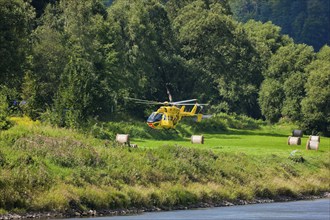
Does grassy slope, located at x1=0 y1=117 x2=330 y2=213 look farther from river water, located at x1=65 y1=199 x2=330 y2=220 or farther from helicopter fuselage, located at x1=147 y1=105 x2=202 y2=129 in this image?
helicopter fuselage, located at x1=147 y1=105 x2=202 y2=129

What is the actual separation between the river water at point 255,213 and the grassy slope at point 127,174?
2144 millimetres

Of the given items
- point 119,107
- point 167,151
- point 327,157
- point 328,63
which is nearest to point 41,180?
point 167,151

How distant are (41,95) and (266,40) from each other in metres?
72.6

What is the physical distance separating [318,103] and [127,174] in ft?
222

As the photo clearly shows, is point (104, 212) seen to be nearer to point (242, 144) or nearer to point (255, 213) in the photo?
point (255, 213)

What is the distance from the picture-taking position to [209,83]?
13125 cm

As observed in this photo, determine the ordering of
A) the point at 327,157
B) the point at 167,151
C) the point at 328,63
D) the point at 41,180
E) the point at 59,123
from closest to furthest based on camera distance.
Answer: the point at 41,180 → the point at 167,151 → the point at 59,123 → the point at 327,157 → the point at 328,63

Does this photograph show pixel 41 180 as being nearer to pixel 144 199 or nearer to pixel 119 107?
pixel 144 199

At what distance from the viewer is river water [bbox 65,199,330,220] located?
51.9 metres

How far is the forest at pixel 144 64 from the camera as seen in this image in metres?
80.9

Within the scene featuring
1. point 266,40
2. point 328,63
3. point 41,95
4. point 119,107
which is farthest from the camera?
point 266,40

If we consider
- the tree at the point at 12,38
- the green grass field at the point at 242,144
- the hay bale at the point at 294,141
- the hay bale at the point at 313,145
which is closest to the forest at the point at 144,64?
the tree at the point at 12,38

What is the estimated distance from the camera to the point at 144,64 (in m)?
119

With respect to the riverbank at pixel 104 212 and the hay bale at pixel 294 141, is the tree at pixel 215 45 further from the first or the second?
the riverbank at pixel 104 212
